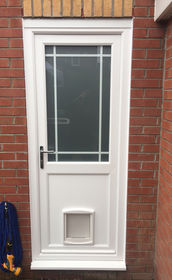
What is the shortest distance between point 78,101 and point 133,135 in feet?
2.01

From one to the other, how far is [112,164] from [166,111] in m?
0.70

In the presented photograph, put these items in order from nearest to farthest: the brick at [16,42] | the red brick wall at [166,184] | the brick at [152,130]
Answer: the red brick wall at [166,184]
the brick at [16,42]
the brick at [152,130]

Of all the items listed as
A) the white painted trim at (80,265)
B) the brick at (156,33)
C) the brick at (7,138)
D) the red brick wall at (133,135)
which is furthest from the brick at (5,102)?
the white painted trim at (80,265)

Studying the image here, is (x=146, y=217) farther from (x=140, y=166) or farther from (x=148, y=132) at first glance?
(x=148, y=132)

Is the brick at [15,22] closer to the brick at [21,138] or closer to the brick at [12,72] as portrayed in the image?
the brick at [12,72]

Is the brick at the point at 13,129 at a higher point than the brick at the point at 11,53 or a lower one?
lower

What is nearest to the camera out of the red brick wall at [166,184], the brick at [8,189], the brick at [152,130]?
the red brick wall at [166,184]

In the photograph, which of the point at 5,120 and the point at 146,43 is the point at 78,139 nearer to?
the point at 5,120

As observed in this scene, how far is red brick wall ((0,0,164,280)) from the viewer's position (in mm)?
2002

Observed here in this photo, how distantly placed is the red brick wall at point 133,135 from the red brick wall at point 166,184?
77 mm

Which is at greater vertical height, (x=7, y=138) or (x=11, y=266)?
(x=7, y=138)

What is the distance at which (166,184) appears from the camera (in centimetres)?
199

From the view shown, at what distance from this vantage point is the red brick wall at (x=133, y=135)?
2002 millimetres

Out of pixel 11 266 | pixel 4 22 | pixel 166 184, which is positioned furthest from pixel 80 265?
pixel 4 22
